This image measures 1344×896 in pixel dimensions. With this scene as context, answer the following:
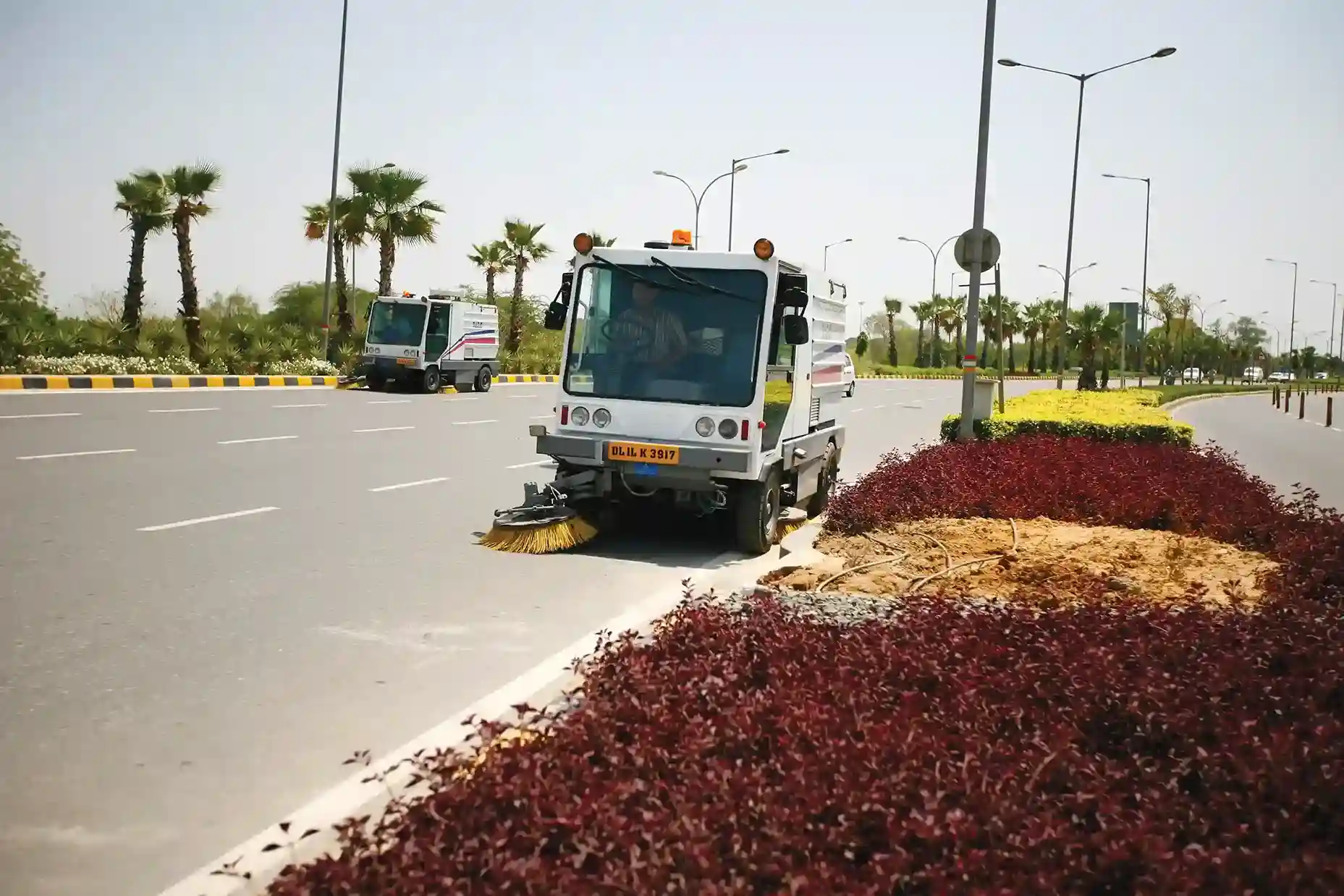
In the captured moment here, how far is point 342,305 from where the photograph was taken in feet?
155

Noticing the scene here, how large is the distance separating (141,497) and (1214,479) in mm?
9961

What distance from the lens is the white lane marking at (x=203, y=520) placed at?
9.71 metres

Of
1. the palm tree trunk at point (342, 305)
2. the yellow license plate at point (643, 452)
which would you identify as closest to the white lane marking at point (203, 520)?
the yellow license plate at point (643, 452)

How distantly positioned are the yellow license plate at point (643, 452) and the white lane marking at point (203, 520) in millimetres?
3193

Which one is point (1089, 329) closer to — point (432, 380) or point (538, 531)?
point (432, 380)

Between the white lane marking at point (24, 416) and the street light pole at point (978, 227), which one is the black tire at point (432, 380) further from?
the street light pole at point (978, 227)

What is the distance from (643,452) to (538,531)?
1031 mm

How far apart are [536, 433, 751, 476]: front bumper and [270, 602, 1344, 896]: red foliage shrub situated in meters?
4.62

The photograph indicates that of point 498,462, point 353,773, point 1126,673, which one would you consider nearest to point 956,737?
point 1126,673

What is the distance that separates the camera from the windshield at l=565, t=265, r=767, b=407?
10.1 metres

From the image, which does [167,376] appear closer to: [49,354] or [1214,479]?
[49,354]

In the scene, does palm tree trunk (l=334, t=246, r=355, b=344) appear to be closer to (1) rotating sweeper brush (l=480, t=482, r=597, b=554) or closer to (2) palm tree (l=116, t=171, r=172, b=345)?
(2) palm tree (l=116, t=171, r=172, b=345)

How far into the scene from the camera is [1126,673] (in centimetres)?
467

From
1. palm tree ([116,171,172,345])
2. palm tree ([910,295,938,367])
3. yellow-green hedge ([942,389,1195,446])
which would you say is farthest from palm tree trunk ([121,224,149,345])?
palm tree ([910,295,938,367])
